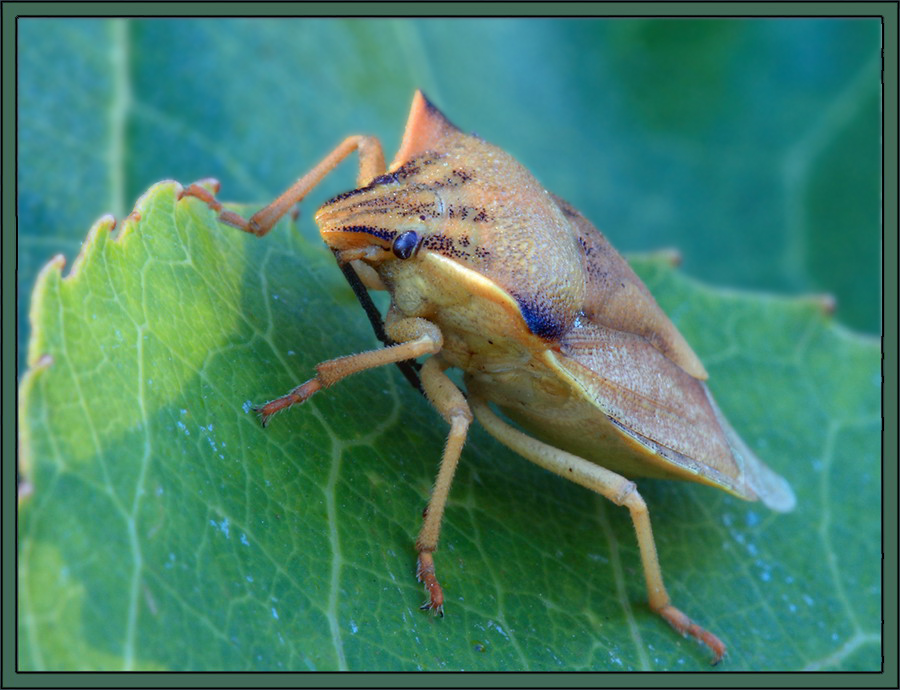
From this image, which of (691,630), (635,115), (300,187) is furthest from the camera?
(635,115)

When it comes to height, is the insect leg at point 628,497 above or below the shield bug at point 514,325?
below

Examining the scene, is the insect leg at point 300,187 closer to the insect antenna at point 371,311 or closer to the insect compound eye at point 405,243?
the insect antenna at point 371,311

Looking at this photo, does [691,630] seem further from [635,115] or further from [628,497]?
[635,115]

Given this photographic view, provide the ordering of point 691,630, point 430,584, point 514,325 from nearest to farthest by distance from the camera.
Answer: point 430,584 < point 514,325 < point 691,630

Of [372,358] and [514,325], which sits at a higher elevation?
[514,325]

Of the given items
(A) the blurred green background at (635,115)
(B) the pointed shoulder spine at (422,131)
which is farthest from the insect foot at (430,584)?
(A) the blurred green background at (635,115)

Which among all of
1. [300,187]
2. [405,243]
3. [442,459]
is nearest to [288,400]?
[442,459]

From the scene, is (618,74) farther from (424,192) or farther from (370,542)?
(370,542)

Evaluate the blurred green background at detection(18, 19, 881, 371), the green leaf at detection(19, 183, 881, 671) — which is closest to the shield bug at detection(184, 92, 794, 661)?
the green leaf at detection(19, 183, 881, 671)
